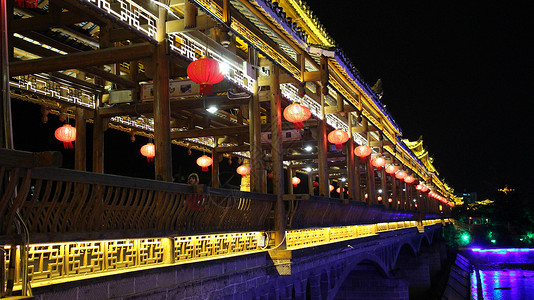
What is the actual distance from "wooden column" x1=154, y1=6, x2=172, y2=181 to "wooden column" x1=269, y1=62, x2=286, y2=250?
2876 mm

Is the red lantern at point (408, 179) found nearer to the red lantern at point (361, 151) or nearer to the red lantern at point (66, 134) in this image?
the red lantern at point (361, 151)

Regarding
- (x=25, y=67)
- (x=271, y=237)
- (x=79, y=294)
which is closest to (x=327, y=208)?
(x=271, y=237)

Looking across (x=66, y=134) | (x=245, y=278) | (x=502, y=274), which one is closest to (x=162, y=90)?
(x=245, y=278)

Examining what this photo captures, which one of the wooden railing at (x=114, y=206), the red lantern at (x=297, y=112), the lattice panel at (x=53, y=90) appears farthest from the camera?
the red lantern at (x=297, y=112)

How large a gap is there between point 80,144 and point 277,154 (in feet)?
15.5

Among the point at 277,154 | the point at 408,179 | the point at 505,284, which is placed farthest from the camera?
the point at 505,284

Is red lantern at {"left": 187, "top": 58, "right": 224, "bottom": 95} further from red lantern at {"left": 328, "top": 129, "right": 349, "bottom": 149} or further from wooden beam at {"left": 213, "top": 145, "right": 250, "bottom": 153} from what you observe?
wooden beam at {"left": 213, "top": 145, "right": 250, "bottom": 153}

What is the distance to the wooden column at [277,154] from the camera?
9.78 metres

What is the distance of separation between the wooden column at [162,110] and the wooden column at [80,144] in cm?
443

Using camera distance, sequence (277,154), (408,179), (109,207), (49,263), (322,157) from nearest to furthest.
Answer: (49,263), (109,207), (277,154), (322,157), (408,179)

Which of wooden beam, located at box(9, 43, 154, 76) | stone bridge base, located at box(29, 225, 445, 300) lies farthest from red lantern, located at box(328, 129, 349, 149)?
wooden beam, located at box(9, 43, 154, 76)

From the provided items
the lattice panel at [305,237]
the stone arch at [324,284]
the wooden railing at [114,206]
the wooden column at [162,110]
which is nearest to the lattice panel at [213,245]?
the wooden railing at [114,206]

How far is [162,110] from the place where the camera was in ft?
25.5

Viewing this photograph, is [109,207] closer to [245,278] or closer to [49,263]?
[49,263]
